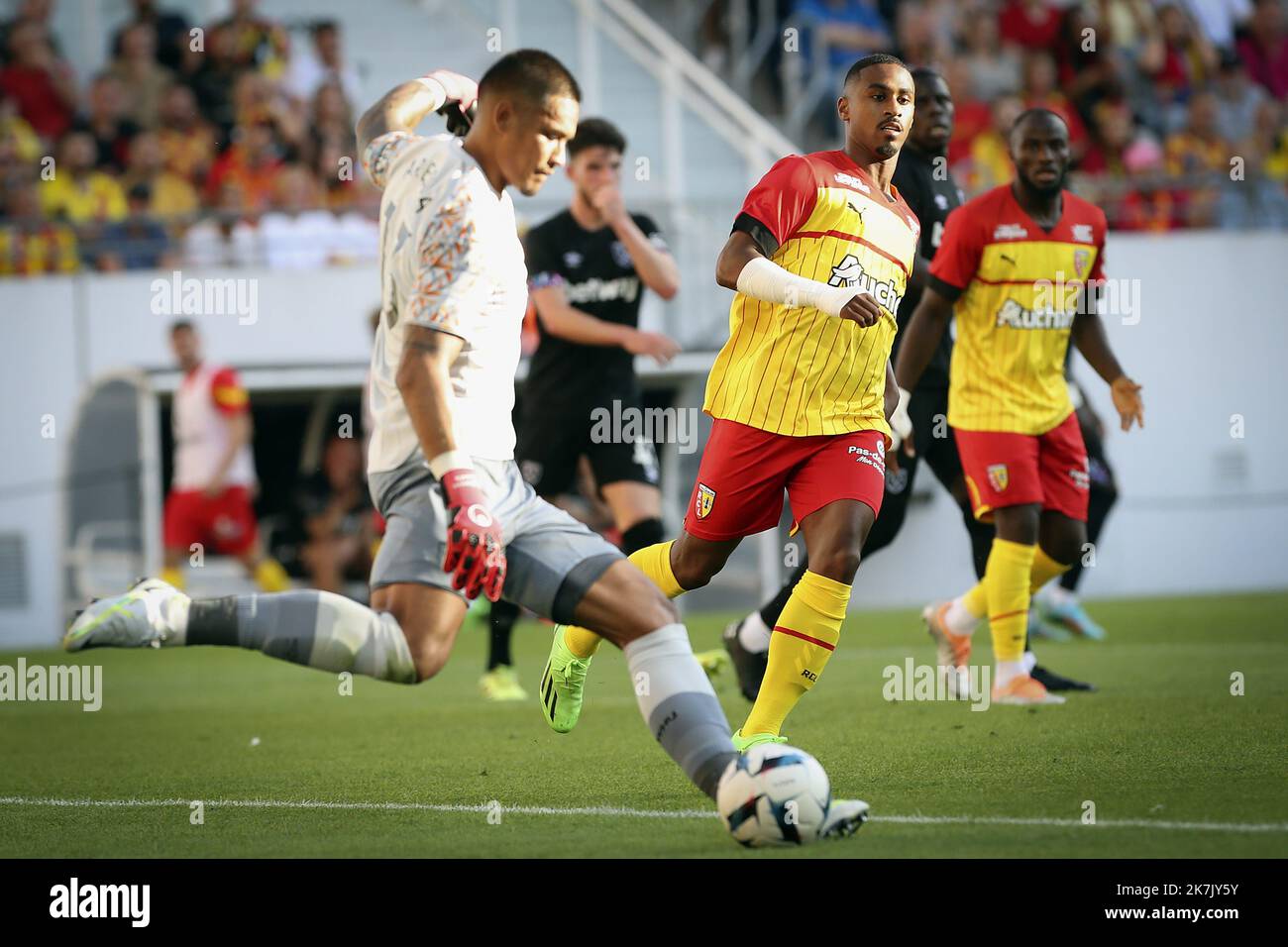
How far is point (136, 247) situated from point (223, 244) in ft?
2.49

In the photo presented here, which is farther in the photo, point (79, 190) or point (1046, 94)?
point (1046, 94)

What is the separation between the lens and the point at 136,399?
633 inches

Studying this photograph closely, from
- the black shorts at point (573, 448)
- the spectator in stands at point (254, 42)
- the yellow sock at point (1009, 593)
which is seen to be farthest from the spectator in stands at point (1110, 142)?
the yellow sock at point (1009, 593)

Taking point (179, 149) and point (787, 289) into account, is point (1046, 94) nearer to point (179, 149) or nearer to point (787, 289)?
point (179, 149)

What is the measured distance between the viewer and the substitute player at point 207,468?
48.5 feet

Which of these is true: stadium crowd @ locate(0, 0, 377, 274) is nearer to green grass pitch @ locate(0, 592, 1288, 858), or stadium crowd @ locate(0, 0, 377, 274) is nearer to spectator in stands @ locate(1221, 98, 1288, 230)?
green grass pitch @ locate(0, 592, 1288, 858)

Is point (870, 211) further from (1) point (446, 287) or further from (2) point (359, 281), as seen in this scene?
(2) point (359, 281)

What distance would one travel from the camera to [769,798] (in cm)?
449

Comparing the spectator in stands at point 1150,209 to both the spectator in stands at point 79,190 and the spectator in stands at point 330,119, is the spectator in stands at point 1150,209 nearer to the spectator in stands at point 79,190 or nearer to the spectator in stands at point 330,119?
the spectator in stands at point 330,119

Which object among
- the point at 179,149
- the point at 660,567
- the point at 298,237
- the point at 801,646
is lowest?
the point at 801,646

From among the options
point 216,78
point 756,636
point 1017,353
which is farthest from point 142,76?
point 1017,353

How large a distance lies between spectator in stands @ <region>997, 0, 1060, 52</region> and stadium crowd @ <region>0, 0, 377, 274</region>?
6901 millimetres

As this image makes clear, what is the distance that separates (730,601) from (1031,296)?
30.1 ft

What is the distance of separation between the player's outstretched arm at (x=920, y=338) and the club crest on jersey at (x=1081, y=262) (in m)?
0.60
